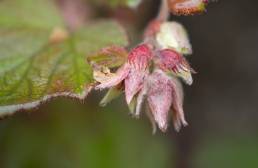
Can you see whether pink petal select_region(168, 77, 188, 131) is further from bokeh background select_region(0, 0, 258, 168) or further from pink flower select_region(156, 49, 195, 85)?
bokeh background select_region(0, 0, 258, 168)

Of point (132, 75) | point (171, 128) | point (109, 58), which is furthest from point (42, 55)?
point (171, 128)

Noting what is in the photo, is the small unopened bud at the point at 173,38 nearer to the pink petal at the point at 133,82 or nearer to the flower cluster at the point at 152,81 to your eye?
the flower cluster at the point at 152,81

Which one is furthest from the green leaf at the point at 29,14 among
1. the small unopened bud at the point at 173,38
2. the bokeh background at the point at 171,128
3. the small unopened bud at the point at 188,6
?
the small unopened bud at the point at 188,6

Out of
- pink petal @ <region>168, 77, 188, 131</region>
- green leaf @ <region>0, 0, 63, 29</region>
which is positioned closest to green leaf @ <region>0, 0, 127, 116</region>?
green leaf @ <region>0, 0, 63, 29</region>

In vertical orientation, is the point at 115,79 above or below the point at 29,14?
below

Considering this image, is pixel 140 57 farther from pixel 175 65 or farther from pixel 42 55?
pixel 42 55

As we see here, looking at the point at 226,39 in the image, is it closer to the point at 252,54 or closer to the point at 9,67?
the point at 252,54

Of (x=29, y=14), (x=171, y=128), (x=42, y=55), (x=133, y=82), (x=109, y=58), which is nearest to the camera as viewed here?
(x=133, y=82)
